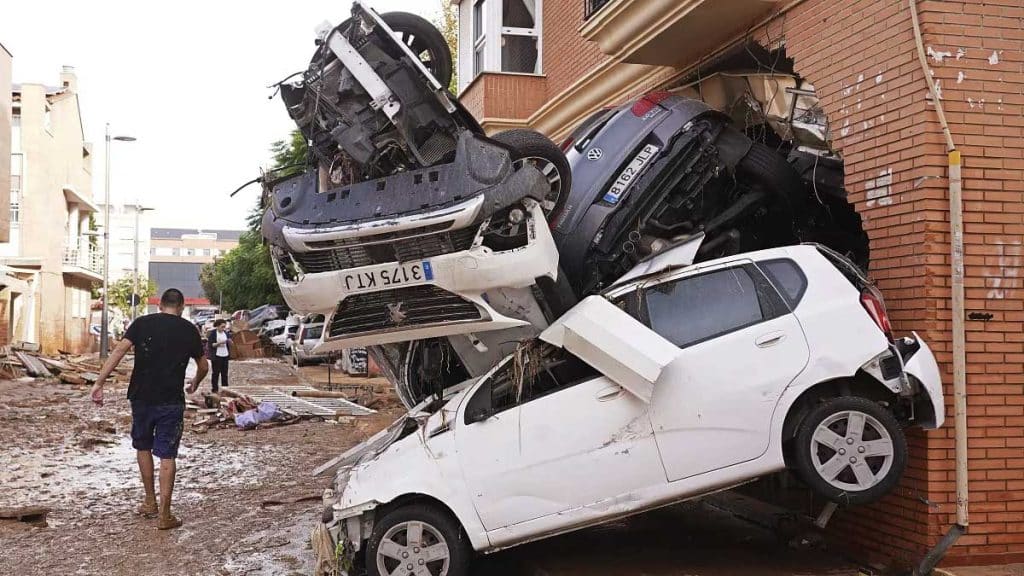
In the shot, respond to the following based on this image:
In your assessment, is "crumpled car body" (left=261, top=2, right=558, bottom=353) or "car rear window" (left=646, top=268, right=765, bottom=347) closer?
"car rear window" (left=646, top=268, right=765, bottom=347)

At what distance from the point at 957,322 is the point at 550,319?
2588 millimetres

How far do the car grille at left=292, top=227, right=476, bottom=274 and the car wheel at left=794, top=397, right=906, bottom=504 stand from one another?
2.37 meters

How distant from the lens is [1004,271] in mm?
5949

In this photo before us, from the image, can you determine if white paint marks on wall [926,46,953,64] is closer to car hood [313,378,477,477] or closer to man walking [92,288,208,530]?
car hood [313,378,477,477]

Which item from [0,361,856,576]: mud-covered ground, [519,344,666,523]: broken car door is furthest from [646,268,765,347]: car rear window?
[0,361,856,576]: mud-covered ground

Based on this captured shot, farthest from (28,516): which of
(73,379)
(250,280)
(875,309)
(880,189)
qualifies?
(250,280)

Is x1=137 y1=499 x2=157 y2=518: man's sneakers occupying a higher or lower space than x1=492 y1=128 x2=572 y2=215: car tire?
lower

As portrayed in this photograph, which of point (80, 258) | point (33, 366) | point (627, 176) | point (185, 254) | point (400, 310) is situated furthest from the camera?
point (185, 254)

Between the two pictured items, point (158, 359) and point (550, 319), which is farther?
point (158, 359)

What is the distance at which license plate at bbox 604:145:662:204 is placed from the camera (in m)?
7.27

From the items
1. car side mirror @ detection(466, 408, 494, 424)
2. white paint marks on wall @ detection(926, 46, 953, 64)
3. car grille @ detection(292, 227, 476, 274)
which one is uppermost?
white paint marks on wall @ detection(926, 46, 953, 64)

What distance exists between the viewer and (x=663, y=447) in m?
5.38

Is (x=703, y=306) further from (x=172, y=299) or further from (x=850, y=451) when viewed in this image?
Answer: (x=172, y=299)

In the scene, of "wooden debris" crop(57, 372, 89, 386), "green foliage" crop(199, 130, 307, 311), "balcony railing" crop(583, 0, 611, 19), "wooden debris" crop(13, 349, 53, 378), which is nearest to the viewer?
"balcony railing" crop(583, 0, 611, 19)
